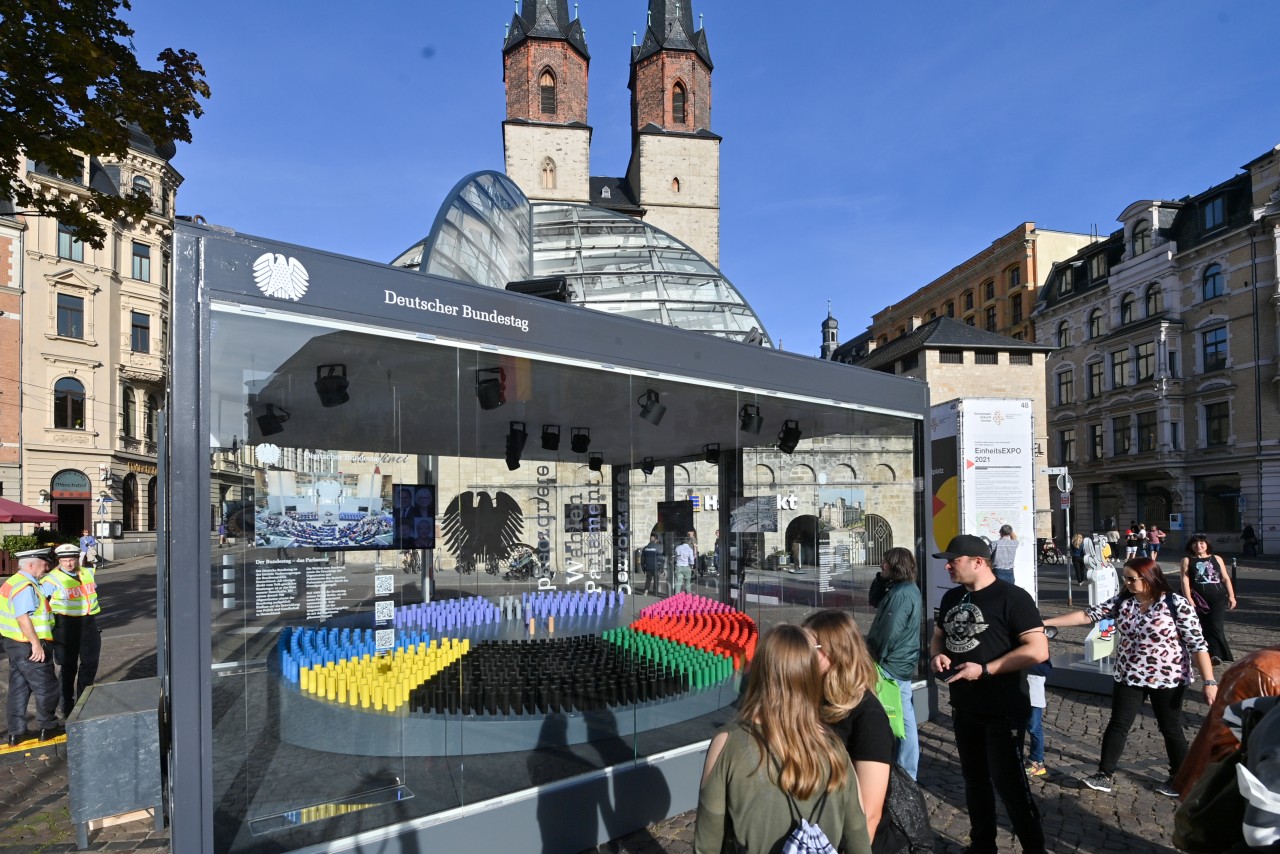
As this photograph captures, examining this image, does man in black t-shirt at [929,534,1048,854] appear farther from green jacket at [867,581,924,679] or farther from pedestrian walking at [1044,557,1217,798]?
pedestrian walking at [1044,557,1217,798]

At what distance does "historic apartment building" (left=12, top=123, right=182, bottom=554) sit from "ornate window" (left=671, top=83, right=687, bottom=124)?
→ 2903 centimetres

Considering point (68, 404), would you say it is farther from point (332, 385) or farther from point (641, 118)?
point (332, 385)

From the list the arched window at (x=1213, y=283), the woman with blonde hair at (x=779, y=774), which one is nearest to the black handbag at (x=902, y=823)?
the woman with blonde hair at (x=779, y=774)

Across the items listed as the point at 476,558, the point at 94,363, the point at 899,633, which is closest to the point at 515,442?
the point at 476,558

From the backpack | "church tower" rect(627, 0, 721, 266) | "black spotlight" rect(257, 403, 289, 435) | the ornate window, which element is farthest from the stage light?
the ornate window

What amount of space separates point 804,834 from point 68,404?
42090 millimetres

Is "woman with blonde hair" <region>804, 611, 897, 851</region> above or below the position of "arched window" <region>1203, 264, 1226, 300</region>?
below

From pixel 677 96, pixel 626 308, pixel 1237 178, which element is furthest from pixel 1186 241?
pixel 677 96

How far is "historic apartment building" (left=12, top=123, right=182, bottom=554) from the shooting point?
115 ft

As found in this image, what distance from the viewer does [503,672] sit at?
605cm

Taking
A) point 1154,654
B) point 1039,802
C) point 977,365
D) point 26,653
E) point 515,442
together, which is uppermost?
point 977,365

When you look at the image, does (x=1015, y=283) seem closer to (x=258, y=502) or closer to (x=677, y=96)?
(x=677, y=96)

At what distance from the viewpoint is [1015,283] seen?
52656 millimetres

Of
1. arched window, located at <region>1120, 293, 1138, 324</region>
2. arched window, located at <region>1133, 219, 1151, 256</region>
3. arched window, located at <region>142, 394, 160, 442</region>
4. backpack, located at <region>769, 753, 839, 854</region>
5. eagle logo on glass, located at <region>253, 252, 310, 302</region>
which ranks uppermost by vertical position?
arched window, located at <region>1133, 219, 1151, 256</region>
